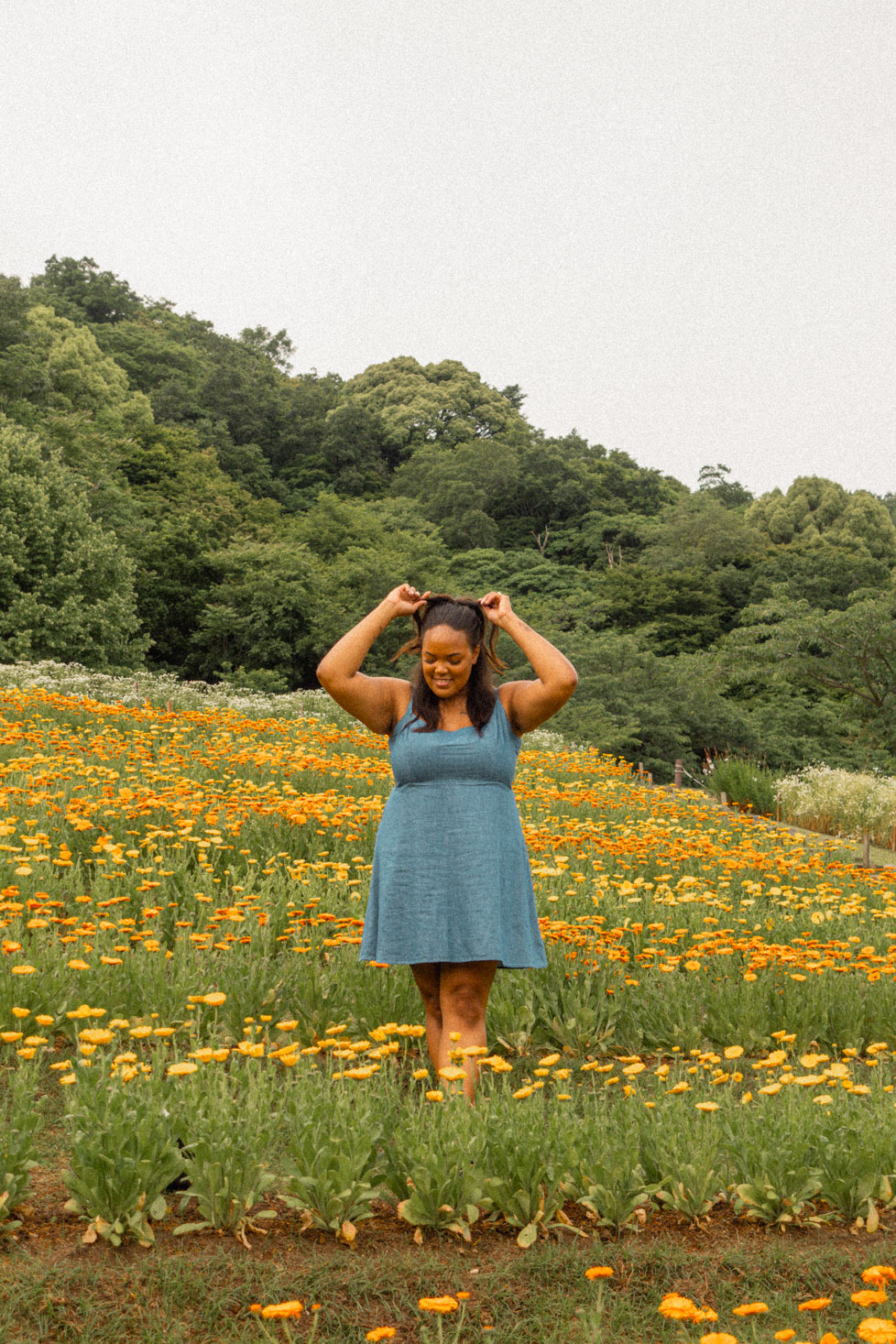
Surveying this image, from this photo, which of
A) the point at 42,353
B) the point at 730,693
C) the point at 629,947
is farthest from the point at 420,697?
the point at 42,353

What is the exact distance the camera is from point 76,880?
4621mm

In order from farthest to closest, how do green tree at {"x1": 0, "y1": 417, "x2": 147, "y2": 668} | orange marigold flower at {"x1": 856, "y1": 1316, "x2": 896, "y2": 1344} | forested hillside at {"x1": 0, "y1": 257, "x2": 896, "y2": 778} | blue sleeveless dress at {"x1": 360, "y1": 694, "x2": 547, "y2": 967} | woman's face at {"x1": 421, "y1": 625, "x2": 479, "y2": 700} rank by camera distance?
green tree at {"x1": 0, "y1": 417, "x2": 147, "y2": 668}, forested hillside at {"x1": 0, "y1": 257, "x2": 896, "y2": 778}, woman's face at {"x1": 421, "y1": 625, "x2": 479, "y2": 700}, blue sleeveless dress at {"x1": 360, "y1": 694, "x2": 547, "y2": 967}, orange marigold flower at {"x1": 856, "y1": 1316, "x2": 896, "y2": 1344}

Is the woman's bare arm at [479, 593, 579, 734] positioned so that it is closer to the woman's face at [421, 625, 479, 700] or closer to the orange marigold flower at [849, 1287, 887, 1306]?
the woman's face at [421, 625, 479, 700]

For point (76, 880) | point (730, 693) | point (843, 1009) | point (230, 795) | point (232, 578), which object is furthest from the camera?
point (232, 578)

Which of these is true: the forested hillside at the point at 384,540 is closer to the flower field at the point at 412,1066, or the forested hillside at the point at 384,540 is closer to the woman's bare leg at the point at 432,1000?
the flower field at the point at 412,1066

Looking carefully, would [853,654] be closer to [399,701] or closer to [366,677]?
[399,701]

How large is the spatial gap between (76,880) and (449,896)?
8.00 feet

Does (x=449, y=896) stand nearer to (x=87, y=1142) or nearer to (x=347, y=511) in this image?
(x=87, y=1142)

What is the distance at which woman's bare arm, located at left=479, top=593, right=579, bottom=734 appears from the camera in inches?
117

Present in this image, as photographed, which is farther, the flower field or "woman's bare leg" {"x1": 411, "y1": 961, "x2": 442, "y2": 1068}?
"woman's bare leg" {"x1": 411, "y1": 961, "x2": 442, "y2": 1068}

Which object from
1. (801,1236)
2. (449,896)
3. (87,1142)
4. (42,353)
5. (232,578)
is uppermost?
(42,353)

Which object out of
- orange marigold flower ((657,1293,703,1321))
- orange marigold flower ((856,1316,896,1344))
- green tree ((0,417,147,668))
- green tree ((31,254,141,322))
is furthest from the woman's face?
green tree ((31,254,141,322))

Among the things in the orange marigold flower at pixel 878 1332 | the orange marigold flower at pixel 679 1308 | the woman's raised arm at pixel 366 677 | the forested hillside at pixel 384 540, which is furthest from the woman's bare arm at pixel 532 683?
the forested hillside at pixel 384 540

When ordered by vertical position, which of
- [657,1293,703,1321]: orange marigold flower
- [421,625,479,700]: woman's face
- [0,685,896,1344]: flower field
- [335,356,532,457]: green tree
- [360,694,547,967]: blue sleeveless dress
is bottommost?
[0,685,896,1344]: flower field
